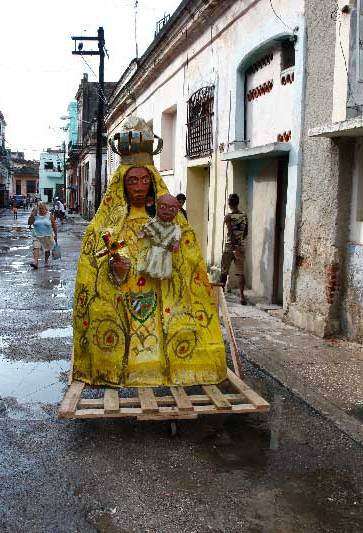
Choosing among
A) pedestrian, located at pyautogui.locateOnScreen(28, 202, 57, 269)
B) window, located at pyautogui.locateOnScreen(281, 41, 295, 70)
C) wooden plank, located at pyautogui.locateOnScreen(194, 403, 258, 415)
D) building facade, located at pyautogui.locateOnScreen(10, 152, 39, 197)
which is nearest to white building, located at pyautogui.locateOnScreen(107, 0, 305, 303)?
window, located at pyautogui.locateOnScreen(281, 41, 295, 70)

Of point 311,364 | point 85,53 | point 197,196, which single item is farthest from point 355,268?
point 85,53

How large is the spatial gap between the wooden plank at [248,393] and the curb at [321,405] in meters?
0.59

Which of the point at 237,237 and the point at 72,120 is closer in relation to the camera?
the point at 237,237

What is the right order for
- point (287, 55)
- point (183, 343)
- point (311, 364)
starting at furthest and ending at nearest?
1. point (287, 55)
2. point (311, 364)
3. point (183, 343)

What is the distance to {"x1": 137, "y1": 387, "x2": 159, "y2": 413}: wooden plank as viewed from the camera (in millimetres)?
3916

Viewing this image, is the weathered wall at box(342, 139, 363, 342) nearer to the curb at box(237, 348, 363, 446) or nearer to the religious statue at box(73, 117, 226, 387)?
the curb at box(237, 348, 363, 446)

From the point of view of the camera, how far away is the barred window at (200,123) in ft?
37.3

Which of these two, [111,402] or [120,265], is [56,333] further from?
[111,402]

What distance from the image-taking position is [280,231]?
8953 mm

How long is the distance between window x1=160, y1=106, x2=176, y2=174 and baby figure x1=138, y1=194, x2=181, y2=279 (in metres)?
11.1

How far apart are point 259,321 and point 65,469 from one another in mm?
4640

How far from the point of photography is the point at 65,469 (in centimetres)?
357

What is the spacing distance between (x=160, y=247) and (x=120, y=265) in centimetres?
31

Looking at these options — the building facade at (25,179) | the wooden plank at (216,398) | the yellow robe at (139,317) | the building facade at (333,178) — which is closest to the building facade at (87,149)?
the building facade at (333,178)
